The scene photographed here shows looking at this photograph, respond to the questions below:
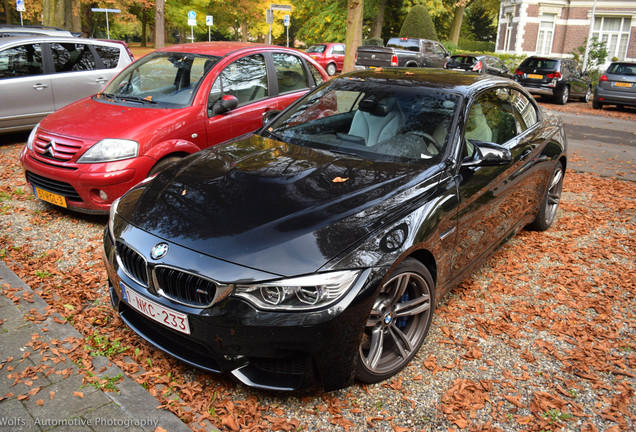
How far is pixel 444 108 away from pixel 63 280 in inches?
132

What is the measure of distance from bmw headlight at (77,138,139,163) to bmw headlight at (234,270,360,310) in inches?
123

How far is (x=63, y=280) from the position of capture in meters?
4.40

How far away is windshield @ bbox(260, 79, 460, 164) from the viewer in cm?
388

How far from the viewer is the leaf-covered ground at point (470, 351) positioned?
298cm

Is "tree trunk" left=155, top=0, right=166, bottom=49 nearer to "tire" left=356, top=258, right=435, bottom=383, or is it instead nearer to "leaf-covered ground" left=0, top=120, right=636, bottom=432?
"leaf-covered ground" left=0, top=120, right=636, bottom=432

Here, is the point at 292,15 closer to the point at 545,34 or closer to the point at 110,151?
the point at 545,34

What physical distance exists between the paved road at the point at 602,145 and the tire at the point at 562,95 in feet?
11.5

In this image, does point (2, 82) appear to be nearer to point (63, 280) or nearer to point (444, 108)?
point (63, 280)

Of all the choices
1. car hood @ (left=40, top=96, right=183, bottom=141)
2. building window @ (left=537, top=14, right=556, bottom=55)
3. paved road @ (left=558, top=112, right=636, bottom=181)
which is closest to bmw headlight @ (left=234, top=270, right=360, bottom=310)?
car hood @ (left=40, top=96, right=183, bottom=141)

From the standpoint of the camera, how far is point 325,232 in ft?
9.52

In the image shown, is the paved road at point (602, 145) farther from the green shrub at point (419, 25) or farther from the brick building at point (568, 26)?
the brick building at point (568, 26)

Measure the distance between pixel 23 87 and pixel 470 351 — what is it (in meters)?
8.25

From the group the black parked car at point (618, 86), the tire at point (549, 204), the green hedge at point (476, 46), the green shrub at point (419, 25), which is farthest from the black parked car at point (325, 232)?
the green hedge at point (476, 46)

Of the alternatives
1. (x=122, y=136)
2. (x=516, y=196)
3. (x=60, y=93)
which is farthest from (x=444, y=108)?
(x=60, y=93)
